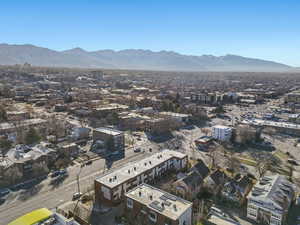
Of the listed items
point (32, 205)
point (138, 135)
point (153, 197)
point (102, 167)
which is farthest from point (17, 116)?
point (153, 197)

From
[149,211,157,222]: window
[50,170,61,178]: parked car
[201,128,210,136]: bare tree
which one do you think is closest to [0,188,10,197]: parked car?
[50,170,61,178]: parked car

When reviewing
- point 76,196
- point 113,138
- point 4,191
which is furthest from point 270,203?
point 4,191

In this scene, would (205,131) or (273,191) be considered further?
(205,131)

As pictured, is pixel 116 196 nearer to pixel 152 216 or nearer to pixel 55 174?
pixel 152 216

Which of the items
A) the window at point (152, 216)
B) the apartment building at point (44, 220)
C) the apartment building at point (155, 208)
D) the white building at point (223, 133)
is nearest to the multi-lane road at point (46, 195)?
the apartment building at point (44, 220)

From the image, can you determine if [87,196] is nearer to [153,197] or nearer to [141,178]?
[141,178]

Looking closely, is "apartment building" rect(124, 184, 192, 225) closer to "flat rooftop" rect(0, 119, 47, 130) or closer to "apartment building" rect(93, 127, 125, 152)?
"apartment building" rect(93, 127, 125, 152)

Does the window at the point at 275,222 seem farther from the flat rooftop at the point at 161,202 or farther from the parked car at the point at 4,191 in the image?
the parked car at the point at 4,191
